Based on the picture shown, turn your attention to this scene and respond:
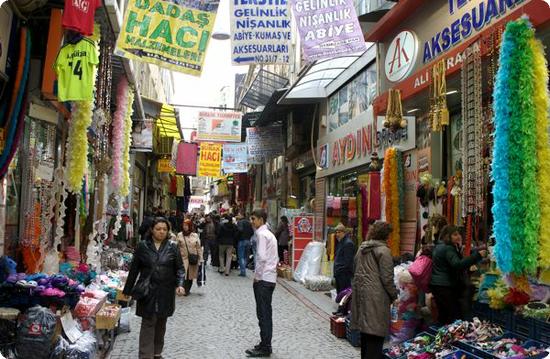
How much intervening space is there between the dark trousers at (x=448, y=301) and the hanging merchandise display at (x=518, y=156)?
1188 mm

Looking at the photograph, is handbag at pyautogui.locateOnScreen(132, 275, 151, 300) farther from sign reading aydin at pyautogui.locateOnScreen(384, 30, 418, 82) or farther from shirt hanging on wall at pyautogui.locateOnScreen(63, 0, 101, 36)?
sign reading aydin at pyautogui.locateOnScreen(384, 30, 418, 82)

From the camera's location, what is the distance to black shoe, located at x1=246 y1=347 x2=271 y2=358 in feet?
23.1

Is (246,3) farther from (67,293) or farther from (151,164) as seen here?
(151,164)

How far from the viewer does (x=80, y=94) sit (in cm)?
674

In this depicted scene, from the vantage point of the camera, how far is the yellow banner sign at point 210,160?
29734 millimetres

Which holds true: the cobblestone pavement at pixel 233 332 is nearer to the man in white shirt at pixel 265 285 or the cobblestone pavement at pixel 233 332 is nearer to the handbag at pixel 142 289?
the man in white shirt at pixel 265 285

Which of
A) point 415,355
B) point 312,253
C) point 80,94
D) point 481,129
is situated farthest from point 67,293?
point 312,253

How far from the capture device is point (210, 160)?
30.1m

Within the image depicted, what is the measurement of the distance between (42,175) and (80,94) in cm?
221

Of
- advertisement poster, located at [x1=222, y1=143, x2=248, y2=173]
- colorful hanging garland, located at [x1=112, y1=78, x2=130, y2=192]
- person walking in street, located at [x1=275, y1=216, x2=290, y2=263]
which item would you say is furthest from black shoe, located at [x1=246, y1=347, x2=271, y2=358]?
advertisement poster, located at [x1=222, y1=143, x2=248, y2=173]

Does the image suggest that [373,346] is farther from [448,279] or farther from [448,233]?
[448,233]

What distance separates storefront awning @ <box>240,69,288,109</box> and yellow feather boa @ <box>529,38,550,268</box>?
18124 millimetres

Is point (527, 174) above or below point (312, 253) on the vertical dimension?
above

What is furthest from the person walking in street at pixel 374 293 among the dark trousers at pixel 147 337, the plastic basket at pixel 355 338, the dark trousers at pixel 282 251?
the dark trousers at pixel 282 251
